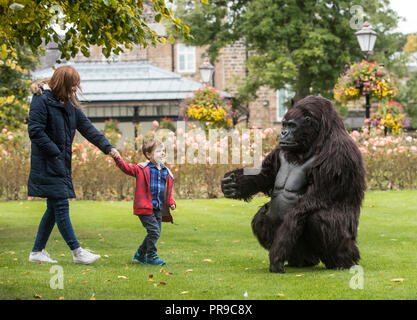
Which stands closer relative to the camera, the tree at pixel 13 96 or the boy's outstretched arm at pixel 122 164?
the boy's outstretched arm at pixel 122 164

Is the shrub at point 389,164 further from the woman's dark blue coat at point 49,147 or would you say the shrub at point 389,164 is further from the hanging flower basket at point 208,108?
the woman's dark blue coat at point 49,147

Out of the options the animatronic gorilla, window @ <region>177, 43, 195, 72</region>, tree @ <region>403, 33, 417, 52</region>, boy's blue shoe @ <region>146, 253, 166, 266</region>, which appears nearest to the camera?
the animatronic gorilla

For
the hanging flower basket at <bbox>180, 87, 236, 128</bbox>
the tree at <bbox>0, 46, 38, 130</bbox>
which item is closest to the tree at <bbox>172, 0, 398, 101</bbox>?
the hanging flower basket at <bbox>180, 87, 236, 128</bbox>

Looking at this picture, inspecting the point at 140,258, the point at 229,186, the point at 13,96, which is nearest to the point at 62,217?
the point at 140,258

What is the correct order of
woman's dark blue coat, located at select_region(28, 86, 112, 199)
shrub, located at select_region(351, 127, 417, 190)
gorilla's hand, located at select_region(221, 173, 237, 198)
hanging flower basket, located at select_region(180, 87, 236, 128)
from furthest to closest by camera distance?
hanging flower basket, located at select_region(180, 87, 236, 128)
shrub, located at select_region(351, 127, 417, 190)
gorilla's hand, located at select_region(221, 173, 237, 198)
woman's dark blue coat, located at select_region(28, 86, 112, 199)

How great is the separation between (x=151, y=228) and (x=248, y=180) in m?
0.98

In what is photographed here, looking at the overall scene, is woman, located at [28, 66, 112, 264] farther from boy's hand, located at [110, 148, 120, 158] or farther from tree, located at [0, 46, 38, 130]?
tree, located at [0, 46, 38, 130]

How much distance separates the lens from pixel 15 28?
6914 millimetres

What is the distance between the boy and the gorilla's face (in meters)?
1.21

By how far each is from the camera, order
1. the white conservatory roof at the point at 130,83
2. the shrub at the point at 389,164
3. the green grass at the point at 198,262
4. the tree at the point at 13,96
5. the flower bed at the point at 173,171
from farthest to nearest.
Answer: the white conservatory roof at the point at 130,83 → the shrub at the point at 389,164 → the flower bed at the point at 173,171 → the tree at the point at 13,96 → the green grass at the point at 198,262

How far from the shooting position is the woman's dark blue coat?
234 inches

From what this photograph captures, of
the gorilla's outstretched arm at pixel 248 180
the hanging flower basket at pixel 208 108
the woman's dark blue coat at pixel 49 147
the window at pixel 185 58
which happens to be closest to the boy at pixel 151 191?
the woman's dark blue coat at pixel 49 147

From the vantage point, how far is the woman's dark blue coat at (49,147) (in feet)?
19.5

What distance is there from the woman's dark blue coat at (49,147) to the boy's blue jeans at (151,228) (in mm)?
712
